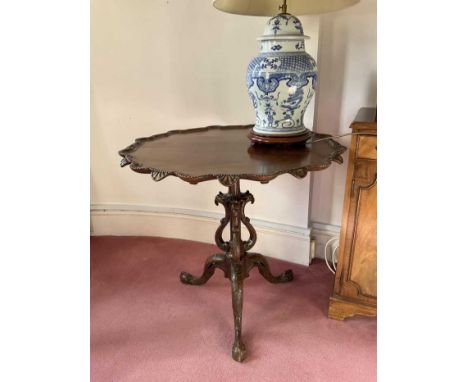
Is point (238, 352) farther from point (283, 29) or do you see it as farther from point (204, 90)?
point (204, 90)

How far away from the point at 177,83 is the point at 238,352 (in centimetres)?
129

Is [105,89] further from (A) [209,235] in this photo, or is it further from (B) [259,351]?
(B) [259,351]

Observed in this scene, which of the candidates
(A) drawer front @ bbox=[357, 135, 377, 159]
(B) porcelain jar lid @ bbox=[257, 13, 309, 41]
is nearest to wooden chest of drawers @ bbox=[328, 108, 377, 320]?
(A) drawer front @ bbox=[357, 135, 377, 159]

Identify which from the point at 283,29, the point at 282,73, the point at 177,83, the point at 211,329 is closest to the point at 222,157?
the point at 282,73

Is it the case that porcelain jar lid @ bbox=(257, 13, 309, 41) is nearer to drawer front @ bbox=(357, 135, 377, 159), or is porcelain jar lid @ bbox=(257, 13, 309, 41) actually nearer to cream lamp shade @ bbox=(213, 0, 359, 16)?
cream lamp shade @ bbox=(213, 0, 359, 16)

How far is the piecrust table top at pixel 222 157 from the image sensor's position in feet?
3.43

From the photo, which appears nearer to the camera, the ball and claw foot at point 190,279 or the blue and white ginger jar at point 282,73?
the blue and white ginger jar at point 282,73

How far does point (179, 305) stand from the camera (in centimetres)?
164

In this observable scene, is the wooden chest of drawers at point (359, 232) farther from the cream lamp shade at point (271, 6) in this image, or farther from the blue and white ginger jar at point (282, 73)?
the cream lamp shade at point (271, 6)

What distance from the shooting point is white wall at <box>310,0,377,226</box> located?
1.56 meters

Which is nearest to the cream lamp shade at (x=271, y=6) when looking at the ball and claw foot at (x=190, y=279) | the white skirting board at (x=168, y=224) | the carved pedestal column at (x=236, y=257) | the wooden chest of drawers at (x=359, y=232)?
the wooden chest of drawers at (x=359, y=232)

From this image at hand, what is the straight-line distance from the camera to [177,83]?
1.93 meters
